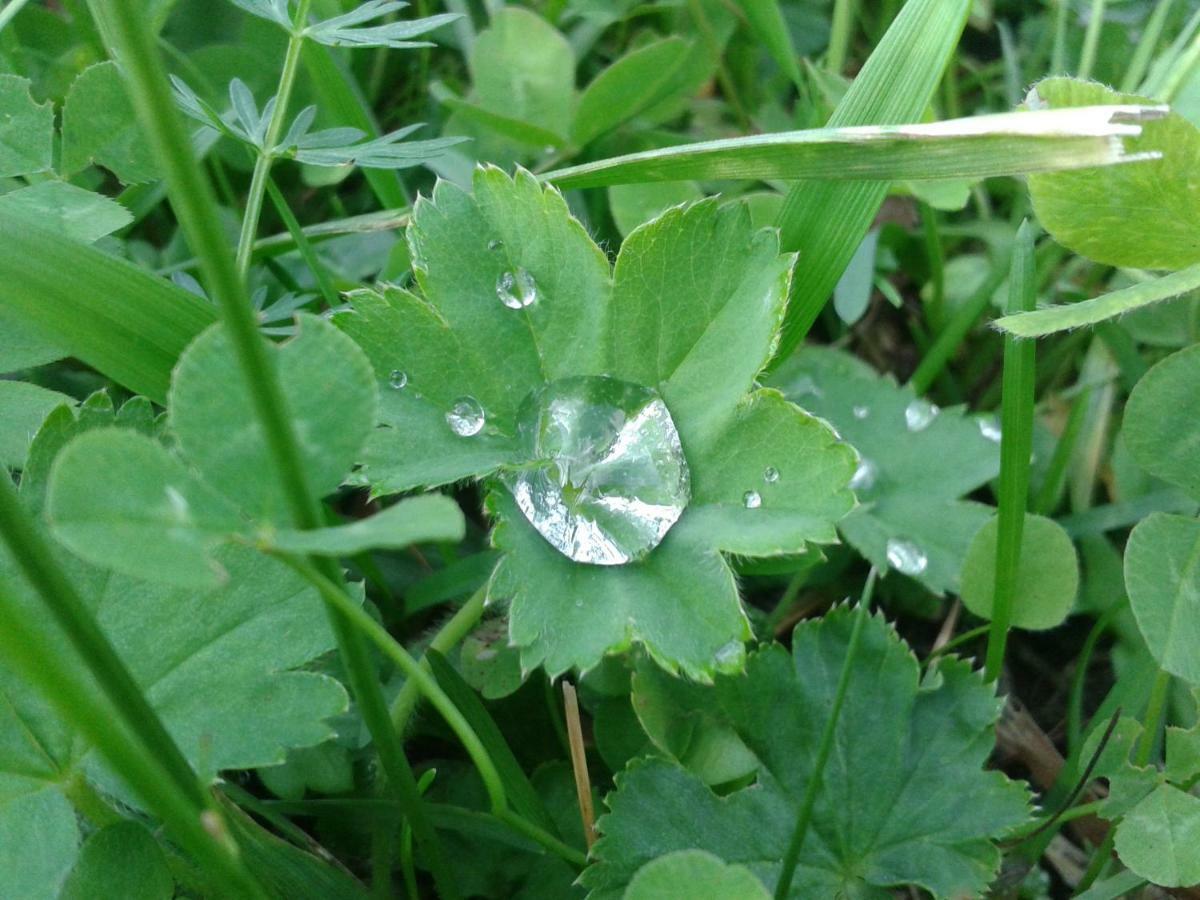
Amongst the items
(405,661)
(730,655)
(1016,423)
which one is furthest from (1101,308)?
(405,661)

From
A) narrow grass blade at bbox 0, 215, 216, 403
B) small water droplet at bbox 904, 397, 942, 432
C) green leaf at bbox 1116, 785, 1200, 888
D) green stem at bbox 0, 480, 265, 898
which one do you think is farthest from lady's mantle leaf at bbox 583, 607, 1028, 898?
narrow grass blade at bbox 0, 215, 216, 403

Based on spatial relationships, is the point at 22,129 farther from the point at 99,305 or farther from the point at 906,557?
the point at 906,557

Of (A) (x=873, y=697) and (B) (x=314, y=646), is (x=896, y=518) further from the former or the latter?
(B) (x=314, y=646)

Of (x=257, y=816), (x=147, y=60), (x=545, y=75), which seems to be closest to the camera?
(x=147, y=60)

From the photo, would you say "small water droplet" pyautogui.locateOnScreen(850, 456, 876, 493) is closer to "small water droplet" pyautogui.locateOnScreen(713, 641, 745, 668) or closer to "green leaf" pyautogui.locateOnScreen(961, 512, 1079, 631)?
"green leaf" pyautogui.locateOnScreen(961, 512, 1079, 631)

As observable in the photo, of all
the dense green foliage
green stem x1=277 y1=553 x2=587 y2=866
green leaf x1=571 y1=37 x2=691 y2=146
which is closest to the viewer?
green stem x1=277 y1=553 x2=587 y2=866

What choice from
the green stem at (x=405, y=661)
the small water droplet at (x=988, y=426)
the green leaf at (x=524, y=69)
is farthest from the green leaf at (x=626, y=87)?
the green stem at (x=405, y=661)

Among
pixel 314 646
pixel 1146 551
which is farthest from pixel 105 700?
pixel 1146 551

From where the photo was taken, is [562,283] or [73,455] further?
[562,283]
